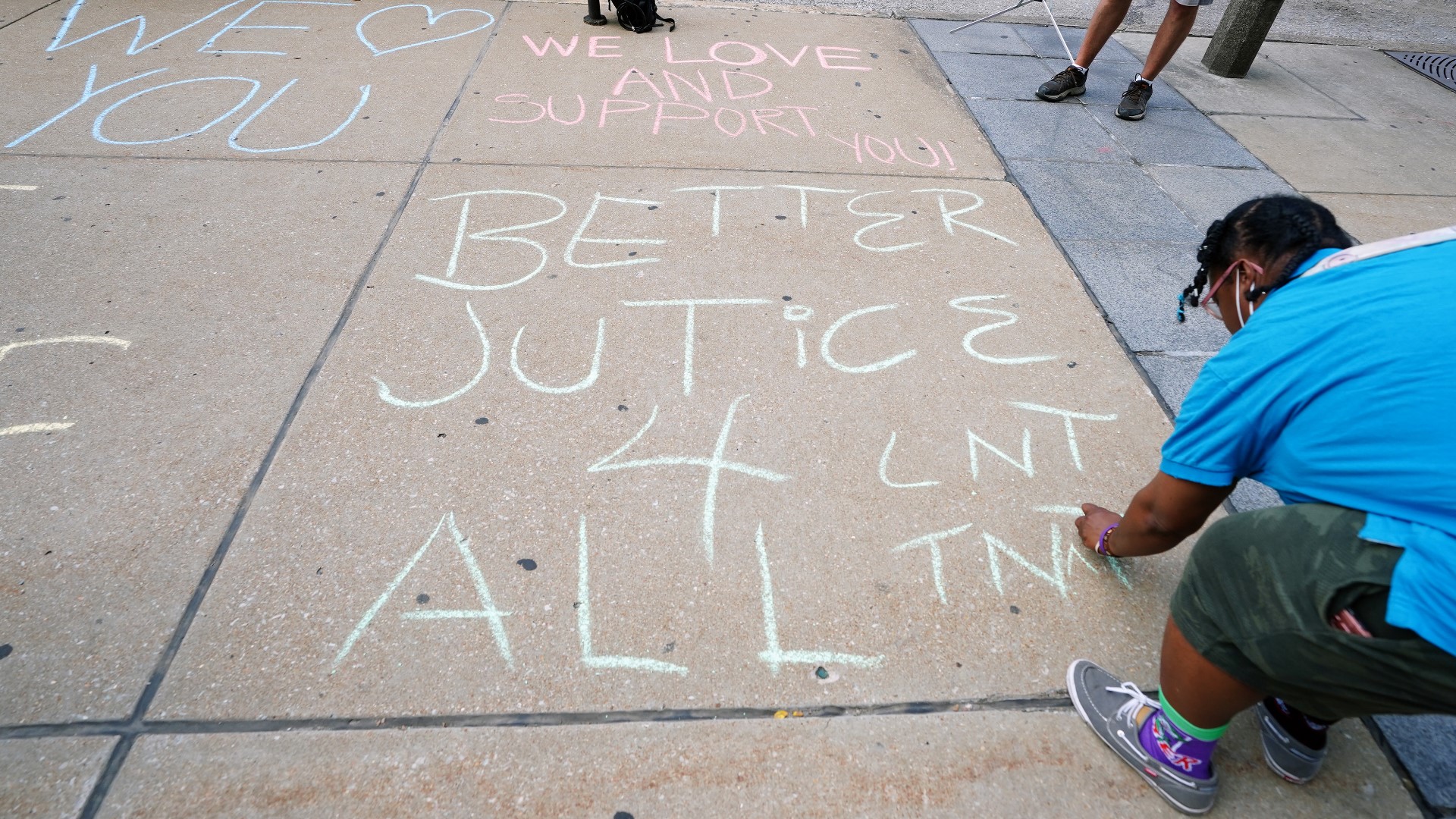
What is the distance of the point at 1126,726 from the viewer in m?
1.72

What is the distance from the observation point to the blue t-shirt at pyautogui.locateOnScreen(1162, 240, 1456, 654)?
1231 millimetres

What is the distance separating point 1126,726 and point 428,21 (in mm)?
5688

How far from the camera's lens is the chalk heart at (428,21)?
16.3 feet

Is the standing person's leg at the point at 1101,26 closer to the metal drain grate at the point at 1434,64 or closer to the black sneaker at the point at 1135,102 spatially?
the black sneaker at the point at 1135,102

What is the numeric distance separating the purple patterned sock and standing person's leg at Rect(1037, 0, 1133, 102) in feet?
13.7

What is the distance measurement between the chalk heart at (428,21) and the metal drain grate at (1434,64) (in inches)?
258

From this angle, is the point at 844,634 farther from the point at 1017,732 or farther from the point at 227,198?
the point at 227,198

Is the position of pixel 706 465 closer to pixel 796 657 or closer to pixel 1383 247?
pixel 796 657

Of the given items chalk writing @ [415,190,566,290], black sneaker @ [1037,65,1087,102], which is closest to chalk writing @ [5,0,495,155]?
chalk writing @ [415,190,566,290]

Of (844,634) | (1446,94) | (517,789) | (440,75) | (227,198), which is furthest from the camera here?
(1446,94)

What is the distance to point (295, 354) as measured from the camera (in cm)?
266

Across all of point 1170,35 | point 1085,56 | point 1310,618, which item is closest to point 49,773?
point 1310,618

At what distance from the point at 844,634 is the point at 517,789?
80 cm

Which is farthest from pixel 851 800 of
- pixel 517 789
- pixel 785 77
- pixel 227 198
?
pixel 785 77
